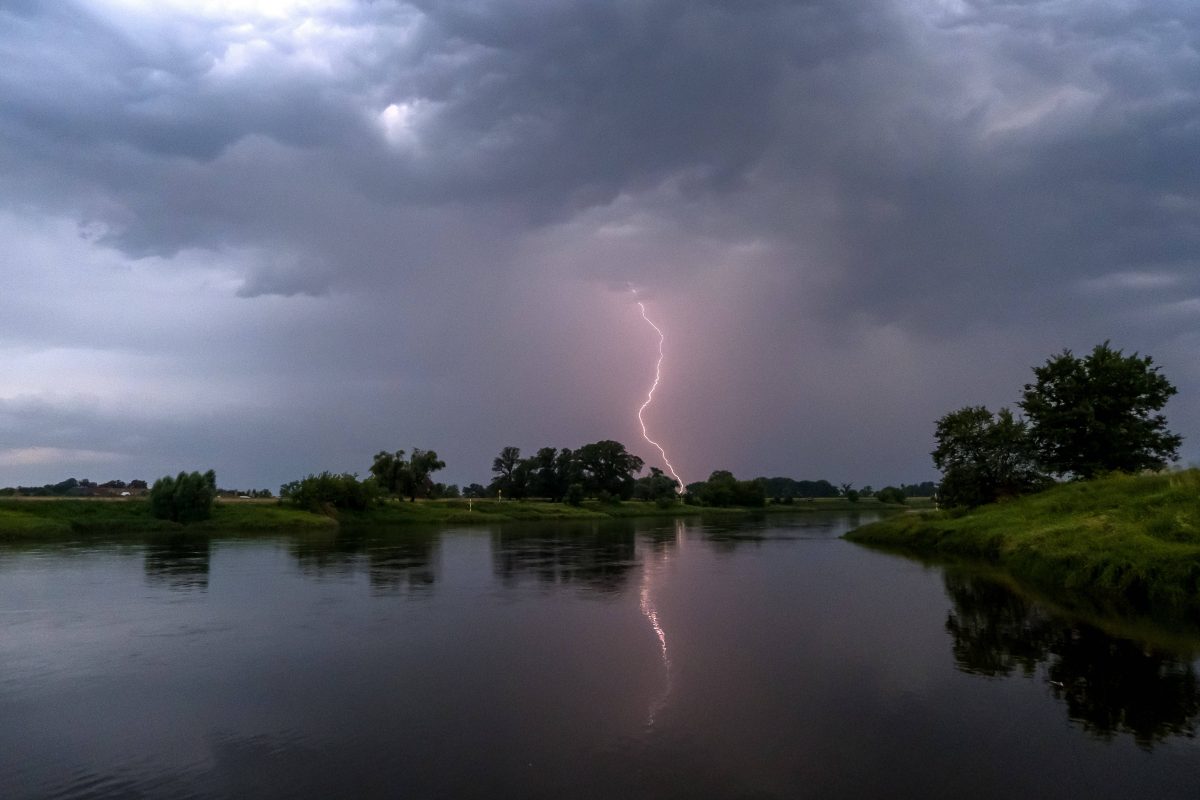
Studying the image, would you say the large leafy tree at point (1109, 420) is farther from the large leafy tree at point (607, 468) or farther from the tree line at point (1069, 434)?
the large leafy tree at point (607, 468)

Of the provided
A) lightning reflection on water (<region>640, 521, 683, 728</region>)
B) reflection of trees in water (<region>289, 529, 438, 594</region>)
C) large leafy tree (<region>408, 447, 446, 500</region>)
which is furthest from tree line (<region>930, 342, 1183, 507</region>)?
large leafy tree (<region>408, 447, 446, 500</region>)

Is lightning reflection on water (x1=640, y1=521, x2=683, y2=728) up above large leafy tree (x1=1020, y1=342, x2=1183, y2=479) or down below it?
below

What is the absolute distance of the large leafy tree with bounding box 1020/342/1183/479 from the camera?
43.0 m

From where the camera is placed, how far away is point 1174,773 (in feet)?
29.8

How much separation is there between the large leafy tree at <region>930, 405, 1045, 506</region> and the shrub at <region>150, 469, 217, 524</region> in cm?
6362

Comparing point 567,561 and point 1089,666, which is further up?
point 1089,666

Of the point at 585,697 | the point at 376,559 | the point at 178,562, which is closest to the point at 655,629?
the point at 585,697

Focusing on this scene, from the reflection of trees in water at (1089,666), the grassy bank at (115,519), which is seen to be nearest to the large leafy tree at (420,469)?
the grassy bank at (115,519)

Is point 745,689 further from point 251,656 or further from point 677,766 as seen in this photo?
point 251,656

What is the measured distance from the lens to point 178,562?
125 ft

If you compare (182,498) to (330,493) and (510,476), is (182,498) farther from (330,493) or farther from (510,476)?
(510,476)

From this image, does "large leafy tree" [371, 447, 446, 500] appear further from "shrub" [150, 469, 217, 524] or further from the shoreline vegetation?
"shrub" [150, 469, 217, 524]

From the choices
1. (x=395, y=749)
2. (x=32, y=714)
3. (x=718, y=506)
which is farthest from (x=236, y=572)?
(x=718, y=506)

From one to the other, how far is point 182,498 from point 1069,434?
71552 mm
